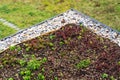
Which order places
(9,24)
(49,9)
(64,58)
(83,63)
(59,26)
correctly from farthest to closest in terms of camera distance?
1. (49,9)
2. (9,24)
3. (59,26)
4. (64,58)
5. (83,63)

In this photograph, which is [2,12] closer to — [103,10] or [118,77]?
[103,10]

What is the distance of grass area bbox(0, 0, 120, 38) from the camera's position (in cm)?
1237

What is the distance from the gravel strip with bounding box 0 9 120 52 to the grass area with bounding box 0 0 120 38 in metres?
0.58

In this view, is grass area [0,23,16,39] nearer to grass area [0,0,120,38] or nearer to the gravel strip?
grass area [0,0,120,38]

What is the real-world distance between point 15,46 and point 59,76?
214cm

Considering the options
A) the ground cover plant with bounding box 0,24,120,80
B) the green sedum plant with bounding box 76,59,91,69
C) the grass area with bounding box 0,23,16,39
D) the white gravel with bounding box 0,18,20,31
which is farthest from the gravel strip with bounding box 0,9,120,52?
the green sedum plant with bounding box 76,59,91,69

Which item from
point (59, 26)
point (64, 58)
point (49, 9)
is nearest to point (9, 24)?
point (49, 9)

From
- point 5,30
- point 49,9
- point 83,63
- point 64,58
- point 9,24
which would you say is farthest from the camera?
point 49,9

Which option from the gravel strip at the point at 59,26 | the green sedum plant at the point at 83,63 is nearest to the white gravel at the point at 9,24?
the gravel strip at the point at 59,26

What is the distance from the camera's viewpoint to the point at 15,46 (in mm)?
10445

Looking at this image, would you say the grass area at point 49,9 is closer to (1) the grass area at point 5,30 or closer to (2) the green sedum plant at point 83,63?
(1) the grass area at point 5,30

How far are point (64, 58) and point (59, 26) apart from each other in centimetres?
203

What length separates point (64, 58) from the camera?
32.2ft

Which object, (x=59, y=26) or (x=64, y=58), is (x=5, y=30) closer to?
(x=59, y=26)
